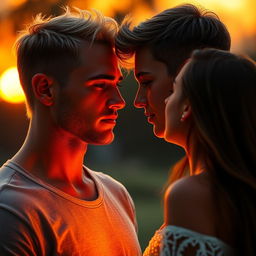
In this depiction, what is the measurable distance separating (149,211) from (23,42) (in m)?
14.2

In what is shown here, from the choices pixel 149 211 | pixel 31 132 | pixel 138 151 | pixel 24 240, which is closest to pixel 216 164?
pixel 24 240

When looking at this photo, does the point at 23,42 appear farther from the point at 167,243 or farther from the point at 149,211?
the point at 149,211

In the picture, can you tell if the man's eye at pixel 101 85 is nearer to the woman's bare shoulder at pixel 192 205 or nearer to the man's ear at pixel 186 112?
the man's ear at pixel 186 112

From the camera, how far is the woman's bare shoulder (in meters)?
1.97

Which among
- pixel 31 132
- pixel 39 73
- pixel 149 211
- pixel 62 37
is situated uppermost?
pixel 62 37

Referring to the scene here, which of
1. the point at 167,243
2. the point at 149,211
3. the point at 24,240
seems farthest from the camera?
the point at 149,211

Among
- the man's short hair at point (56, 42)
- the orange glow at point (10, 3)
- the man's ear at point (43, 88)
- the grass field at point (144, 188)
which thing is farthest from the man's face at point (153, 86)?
the grass field at point (144, 188)

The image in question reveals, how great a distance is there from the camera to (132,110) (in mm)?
17531

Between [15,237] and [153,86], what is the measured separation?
2.83 feet

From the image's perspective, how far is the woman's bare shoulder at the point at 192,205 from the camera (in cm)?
197

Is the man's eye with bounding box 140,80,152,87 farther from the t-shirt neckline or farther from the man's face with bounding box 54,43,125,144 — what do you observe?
the t-shirt neckline

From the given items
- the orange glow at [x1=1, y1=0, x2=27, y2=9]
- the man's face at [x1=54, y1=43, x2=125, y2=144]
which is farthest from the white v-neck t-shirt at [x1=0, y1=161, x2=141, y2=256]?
the orange glow at [x1=1, y1=0, x2=27, y2=9]

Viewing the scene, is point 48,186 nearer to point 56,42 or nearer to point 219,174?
point 56,42

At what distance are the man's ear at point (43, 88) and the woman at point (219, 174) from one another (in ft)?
3.11
